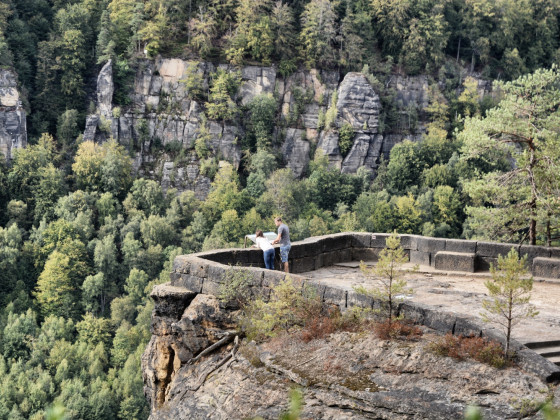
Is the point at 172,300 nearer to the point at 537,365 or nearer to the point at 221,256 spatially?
the point at 221,256

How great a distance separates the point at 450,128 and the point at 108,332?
46194 mm

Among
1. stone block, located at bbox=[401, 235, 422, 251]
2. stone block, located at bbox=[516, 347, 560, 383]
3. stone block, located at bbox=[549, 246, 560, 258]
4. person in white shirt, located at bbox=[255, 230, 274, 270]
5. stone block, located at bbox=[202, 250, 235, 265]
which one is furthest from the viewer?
stone block, located at bbox=[401, 235, 422, 251]

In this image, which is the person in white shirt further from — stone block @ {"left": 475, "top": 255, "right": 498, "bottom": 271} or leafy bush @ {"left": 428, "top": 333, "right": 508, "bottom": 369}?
leafy bush @ {"left": 428, "top": 333, "right": 508, "bottom": 369}

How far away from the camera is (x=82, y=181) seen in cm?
8531

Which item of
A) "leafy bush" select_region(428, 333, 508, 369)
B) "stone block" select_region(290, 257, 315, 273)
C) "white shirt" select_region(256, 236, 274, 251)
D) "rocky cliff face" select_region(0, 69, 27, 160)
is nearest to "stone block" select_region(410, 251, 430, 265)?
"stone block" select_region(290, 257, 315, 273)

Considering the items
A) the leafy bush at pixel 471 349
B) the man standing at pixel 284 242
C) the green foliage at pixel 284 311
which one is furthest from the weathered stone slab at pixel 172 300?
the leafy bush at pixel 471 349

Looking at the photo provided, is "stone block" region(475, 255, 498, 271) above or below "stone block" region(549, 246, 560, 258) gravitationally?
below

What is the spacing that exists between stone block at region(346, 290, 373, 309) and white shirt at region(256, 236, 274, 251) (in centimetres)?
352

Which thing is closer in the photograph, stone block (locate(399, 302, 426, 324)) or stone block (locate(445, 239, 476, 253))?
stone block (locate(399, 302, 426, 324))

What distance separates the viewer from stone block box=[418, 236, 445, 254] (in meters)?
19.1

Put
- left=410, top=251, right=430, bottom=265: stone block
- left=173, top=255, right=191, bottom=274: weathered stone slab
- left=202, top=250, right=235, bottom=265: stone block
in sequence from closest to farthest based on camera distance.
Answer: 1. left=173, top=255, right=191, bottom=274: weathered stone slab
2. left=202, top=250, right=235, bottom=265: stone block
3. left=410, top=251, right=430, bottom=265: stone block

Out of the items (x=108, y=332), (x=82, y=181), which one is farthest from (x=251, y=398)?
(x=82, y=181)

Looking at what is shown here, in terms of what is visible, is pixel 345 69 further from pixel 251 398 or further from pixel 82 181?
pixel 251 398

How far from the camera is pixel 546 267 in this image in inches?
706
